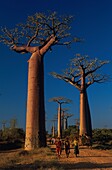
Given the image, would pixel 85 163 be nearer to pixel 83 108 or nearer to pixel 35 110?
pixel 35 110

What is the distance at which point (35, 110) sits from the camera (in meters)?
13.8

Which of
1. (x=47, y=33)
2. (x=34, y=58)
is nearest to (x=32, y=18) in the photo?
(x=47, y=33)

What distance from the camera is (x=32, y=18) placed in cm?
1573

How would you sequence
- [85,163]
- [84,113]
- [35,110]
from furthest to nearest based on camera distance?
[84,113] → [35,110] → [85,163]

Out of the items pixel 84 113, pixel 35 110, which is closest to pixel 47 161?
pixel 35 110

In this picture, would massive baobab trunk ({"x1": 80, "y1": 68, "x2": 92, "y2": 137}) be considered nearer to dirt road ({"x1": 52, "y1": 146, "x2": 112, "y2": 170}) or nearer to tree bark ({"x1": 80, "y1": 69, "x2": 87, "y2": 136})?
tree bark ({"x1": 80, "y1": 69, "x2": 87, "y2": 136})

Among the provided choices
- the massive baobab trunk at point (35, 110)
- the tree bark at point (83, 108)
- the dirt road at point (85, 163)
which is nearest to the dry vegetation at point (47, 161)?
the dirt road at point (85, 163)

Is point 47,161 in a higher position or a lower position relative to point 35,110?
lower

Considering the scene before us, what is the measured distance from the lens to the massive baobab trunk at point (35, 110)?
13.7 m

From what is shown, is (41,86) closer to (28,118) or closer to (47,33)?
(28,118)

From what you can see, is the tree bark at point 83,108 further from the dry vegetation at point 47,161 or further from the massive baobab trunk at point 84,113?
the dry vegetation at point 47,161

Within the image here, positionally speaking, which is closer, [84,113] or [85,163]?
[85,163]

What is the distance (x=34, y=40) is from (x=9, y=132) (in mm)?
11425

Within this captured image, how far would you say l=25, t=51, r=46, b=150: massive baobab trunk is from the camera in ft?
45.0
